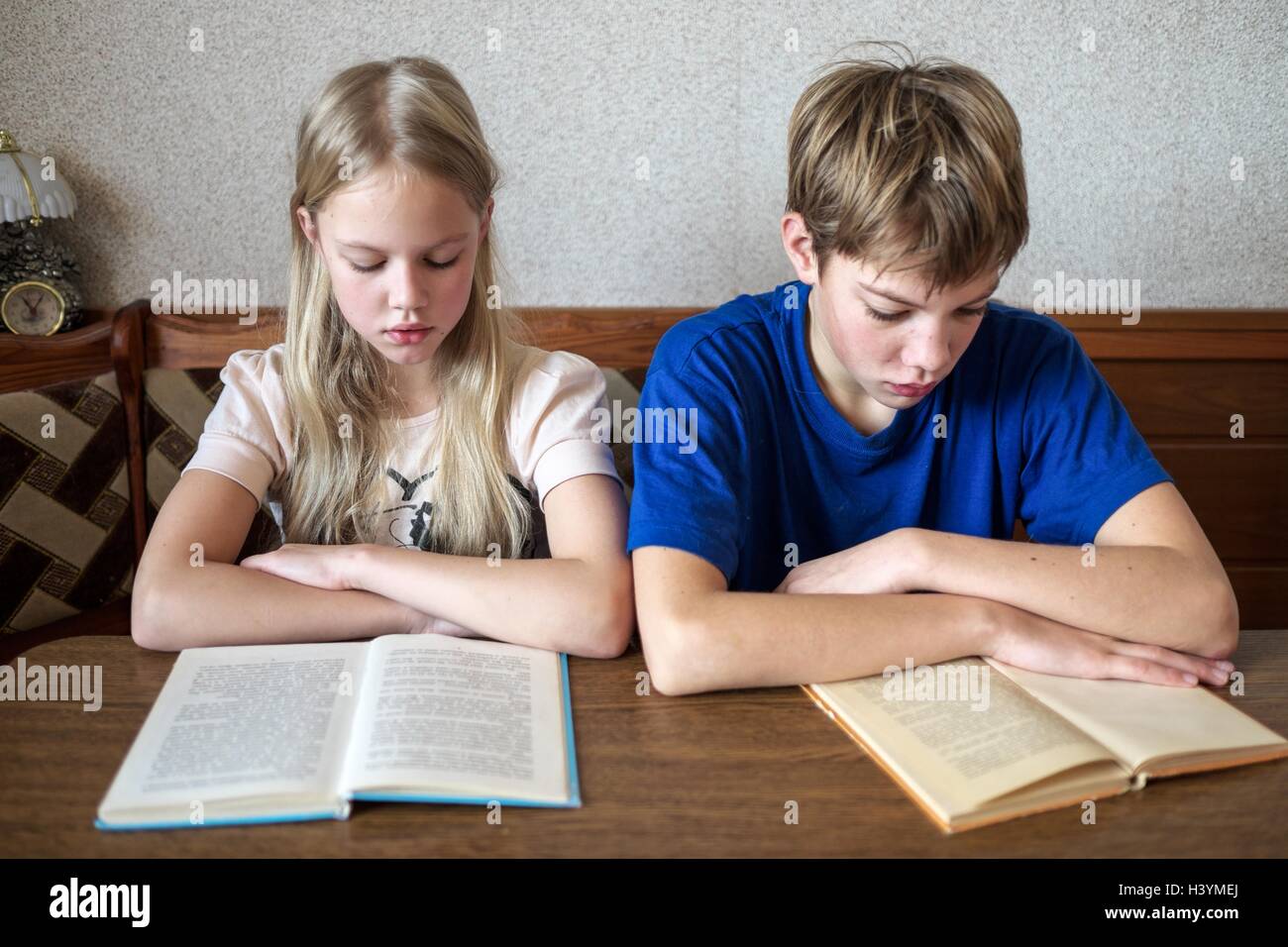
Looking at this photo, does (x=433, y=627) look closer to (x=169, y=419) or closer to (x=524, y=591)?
(x=524, y=591)

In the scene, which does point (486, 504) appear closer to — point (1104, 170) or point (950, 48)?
point (950, 48)

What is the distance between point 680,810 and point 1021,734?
1.01 ft

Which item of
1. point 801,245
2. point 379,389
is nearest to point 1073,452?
point 801,245

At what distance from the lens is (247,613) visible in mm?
1078

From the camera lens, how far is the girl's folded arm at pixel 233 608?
1.07 meters

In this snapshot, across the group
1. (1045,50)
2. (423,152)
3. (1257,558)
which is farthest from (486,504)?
(1257,558)

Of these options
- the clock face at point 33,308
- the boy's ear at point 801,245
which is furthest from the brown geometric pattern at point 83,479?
the boy's ear at point 801,245

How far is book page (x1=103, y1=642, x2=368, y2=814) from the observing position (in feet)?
2.63

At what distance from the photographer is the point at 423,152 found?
3.91ft

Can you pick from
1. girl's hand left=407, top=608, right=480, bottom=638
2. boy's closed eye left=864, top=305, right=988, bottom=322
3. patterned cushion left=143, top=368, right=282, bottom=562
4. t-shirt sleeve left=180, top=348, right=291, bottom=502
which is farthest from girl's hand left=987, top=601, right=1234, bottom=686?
patterned cushion left=143, top=368, right=282, bottom=562

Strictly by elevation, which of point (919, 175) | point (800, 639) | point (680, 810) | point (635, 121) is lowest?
point (680, 810)

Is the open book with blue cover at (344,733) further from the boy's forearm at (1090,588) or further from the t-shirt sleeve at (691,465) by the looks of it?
the boy's forearm at (1090,588)

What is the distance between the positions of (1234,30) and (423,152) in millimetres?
1469
